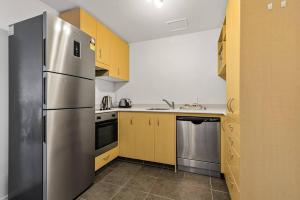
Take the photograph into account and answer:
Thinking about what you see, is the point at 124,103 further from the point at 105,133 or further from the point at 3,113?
the point at 3,113

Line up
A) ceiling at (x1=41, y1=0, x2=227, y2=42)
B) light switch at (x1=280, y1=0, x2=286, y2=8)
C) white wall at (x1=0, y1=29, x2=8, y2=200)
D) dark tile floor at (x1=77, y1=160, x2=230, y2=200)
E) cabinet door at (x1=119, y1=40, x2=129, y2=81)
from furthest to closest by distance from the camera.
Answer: cabinet door at (x1=119, y1=40, x2=129, y2=81), ceiling at (x1=41, y1=0, x2=227, y2=42), dark tile floor at (x1=77, y1=160, x2=230, y2=200), white wall at (x1=0, y1=29, x2=8, y2=200), light switch at (x1=280, y1=0, x2=286, y2=8)

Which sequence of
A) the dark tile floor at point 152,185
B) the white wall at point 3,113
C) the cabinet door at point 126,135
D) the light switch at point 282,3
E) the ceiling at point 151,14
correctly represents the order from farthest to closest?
the cabinet door at point 126,135, the ceiling at point 151,14, the dark tile floor at point 152,185, the white wall at point 3,113, the light switch at point 282,3

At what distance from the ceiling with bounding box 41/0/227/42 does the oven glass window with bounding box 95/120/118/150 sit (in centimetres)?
162

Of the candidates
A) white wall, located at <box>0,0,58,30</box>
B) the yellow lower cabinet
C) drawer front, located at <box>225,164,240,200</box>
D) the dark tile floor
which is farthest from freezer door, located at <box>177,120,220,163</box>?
white wall, located at <box>0,0,58,30</box>

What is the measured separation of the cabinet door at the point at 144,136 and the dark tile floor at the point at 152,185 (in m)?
0.21

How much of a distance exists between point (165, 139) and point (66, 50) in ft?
5.70

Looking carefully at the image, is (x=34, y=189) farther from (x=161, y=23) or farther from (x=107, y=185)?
(x=161, y=23)

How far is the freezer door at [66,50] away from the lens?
129 cm

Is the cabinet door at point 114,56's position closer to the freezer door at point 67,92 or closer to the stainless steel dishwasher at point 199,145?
the freezer door at point 67,92

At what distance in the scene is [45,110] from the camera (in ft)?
4.16

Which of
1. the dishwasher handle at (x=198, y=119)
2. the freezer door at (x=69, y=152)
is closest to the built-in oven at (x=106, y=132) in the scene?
A: the freezer door at (x=69, y=152)

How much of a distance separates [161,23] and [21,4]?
72.4 inches

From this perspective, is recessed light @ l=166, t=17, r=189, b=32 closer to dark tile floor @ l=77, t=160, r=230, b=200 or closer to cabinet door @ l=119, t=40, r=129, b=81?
cabinet door @ l=119, t=40, r=129, b=81

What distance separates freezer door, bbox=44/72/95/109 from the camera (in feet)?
4.21
